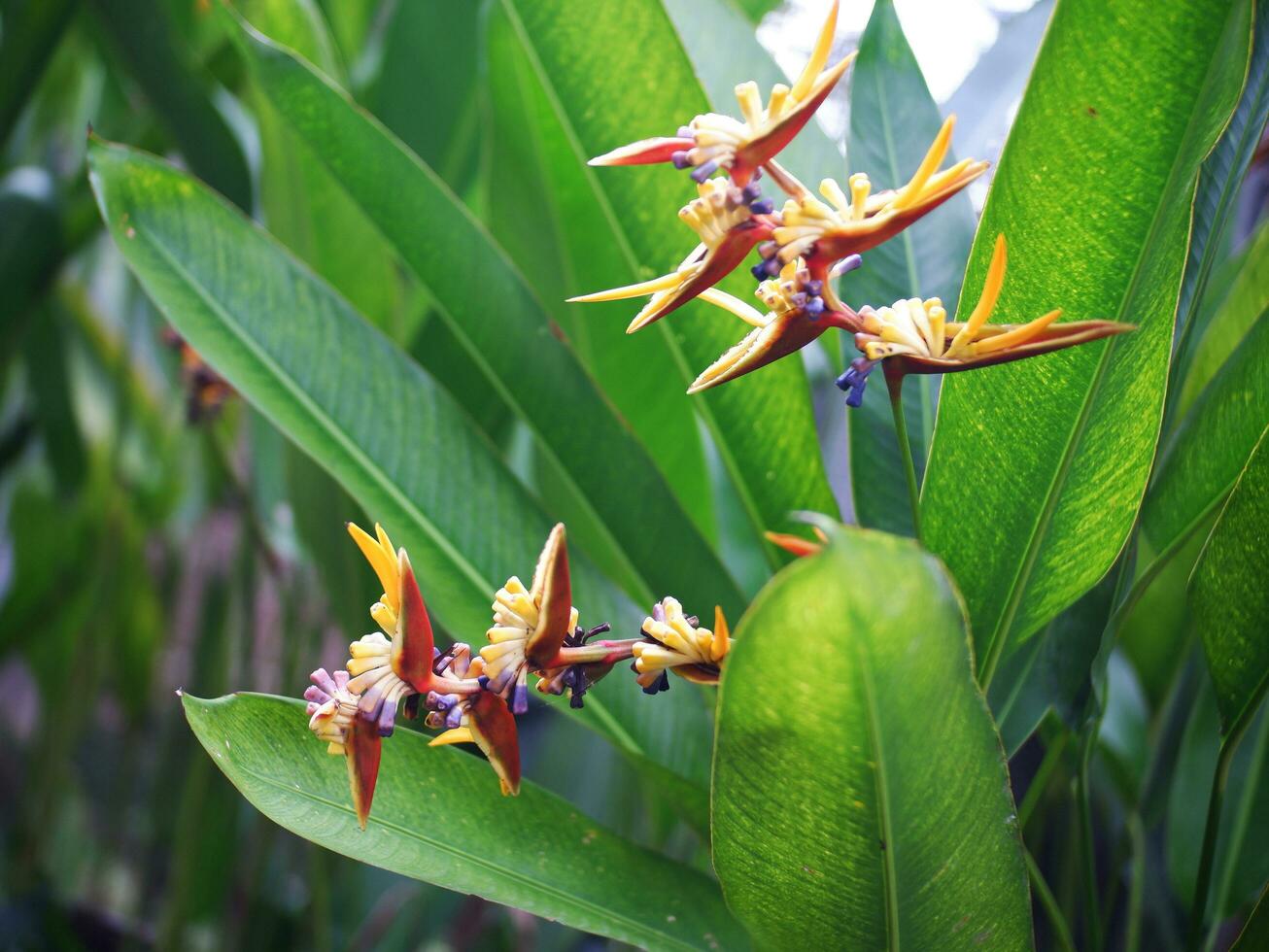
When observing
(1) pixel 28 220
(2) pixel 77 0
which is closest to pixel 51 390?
(1) pixel 28 220

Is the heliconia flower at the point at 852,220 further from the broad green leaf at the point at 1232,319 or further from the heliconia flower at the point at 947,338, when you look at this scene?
the broad green leaf at the point at 1232,319

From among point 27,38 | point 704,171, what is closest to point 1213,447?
point 704,171

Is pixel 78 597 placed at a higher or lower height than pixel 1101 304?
lower

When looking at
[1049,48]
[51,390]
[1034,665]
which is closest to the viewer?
[1049,48]

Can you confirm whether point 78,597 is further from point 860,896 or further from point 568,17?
point 860,896

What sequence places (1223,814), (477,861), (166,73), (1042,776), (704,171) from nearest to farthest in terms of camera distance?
(704,171) → (477,861) → (1042,776) → (1223,814) → (166,73)

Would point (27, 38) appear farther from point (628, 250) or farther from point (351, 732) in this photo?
point (351, 732)

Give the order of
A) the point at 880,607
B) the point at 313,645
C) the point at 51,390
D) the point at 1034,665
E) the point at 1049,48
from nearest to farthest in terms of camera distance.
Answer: the point at 880,607, the point at 1049,48, the point at 1034,665, the point at 313,645, the point at 51,390
